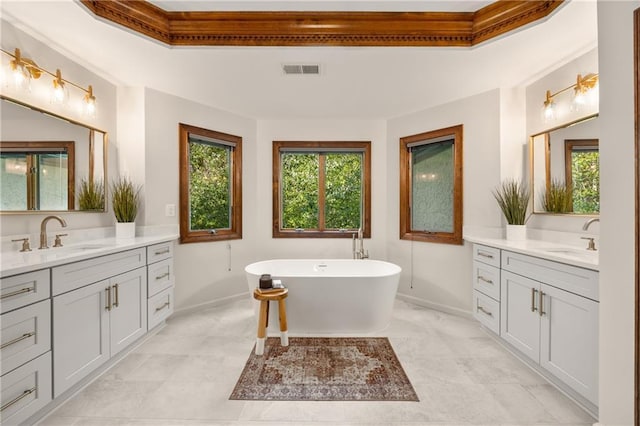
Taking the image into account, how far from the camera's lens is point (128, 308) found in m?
2.17

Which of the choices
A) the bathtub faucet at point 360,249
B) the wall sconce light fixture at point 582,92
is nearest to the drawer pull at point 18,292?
the bathtub faucet at point 360,249

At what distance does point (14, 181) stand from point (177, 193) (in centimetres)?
131

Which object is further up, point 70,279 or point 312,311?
point 70,279

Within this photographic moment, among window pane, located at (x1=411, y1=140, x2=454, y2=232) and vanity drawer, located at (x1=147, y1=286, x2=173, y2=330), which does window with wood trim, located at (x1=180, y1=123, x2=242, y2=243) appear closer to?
vanity drawer, located at (x1=147, y1=286, x2=173, y2=330)

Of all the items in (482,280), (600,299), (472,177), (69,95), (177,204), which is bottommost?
(482,280)

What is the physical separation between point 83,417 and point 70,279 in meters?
0.77

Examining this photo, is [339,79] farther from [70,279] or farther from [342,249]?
[70,279]

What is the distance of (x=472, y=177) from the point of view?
3.06m

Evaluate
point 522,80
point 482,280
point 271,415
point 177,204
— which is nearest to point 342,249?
point 482,280

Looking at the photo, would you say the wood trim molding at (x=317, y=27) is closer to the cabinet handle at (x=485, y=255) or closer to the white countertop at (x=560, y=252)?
the white countertop at (x=560, y=252)

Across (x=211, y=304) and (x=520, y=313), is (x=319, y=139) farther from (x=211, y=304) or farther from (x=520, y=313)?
(x=520, y=313)

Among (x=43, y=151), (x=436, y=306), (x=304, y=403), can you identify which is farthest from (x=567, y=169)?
(x=43, y=151)

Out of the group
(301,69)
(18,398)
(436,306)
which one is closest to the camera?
(18,398)

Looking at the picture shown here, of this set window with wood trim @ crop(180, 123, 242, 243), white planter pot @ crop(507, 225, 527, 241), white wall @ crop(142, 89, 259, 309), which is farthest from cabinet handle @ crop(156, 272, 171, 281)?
white planter pot @ crop(507, 225, 527, 241)
